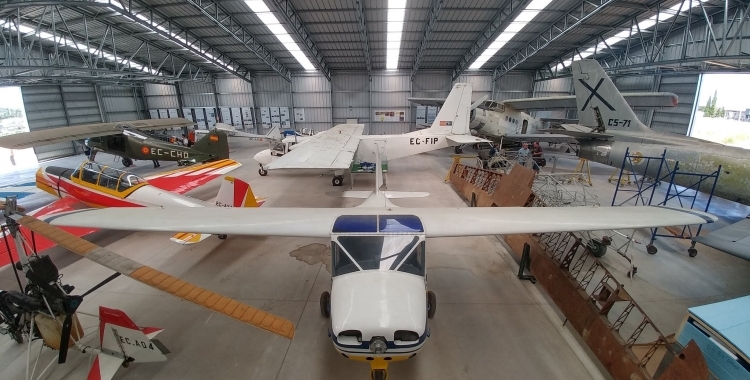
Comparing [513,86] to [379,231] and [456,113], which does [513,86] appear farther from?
[379,231]

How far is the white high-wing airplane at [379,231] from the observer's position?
2820 mm

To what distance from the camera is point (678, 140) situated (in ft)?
25.4

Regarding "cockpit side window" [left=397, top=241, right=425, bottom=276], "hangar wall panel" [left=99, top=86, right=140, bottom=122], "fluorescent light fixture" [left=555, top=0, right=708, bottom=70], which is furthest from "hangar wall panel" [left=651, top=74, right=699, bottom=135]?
"hangar wall panel" [left=99, top=86, right=140, bottom=122]

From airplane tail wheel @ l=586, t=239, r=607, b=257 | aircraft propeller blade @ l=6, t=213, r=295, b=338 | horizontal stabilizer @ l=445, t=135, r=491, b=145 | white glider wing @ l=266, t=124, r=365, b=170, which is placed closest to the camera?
aircraft propeller blade @ l=6, t=213, r=295, b=338

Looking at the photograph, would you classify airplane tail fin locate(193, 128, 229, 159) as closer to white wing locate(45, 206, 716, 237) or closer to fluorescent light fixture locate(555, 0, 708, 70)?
white wing locate(45, 206, 716, 237)

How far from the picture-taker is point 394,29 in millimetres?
16938

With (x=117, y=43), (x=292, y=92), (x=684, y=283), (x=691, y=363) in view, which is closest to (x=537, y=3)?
(x=684, y=283)

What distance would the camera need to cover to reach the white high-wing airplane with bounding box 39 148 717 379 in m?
2.82

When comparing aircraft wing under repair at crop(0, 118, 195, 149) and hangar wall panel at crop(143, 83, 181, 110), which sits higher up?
hangar wall panel at crop(143, 83, 181, 110)

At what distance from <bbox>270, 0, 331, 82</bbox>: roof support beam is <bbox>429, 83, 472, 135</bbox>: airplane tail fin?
9.06 m

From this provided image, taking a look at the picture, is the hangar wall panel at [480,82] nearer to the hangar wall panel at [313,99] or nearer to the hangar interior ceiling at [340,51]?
the hangar interior ceiling at [340,51]

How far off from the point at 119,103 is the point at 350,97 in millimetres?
20692

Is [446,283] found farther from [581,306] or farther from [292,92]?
[292,92]

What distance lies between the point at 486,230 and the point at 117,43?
25720 mm
